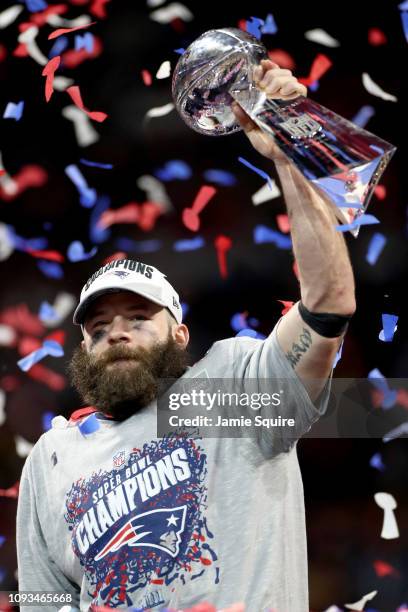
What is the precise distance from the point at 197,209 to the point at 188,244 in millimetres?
123

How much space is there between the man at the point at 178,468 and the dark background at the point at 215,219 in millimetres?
894

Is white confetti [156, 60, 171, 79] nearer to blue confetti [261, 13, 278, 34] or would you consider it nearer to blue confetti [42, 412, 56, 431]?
blue confetti [261, 13, 278, 34]

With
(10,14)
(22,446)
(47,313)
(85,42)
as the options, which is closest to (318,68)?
(85,42)

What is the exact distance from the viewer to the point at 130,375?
1.88 meters

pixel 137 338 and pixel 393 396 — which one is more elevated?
pixel 137 338

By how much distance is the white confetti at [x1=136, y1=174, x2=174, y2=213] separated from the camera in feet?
9.82

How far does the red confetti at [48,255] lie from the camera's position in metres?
2.98

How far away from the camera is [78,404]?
2850mm

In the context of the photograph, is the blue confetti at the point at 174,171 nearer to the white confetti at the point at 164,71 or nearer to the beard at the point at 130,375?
the white confetti at the point at 164,71

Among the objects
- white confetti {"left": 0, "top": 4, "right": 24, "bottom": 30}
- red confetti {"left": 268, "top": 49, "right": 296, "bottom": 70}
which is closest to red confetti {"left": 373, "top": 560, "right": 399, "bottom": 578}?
red confetti {"left": 268, "top": 49, "right": 296, "bottom": 70}

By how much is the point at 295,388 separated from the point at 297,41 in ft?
5.36

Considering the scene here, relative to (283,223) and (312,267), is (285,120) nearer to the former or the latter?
(312,267)

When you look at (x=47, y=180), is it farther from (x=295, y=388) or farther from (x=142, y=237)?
(x=295, y=388)

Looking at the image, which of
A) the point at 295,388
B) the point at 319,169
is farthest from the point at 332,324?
the point at 319,169
